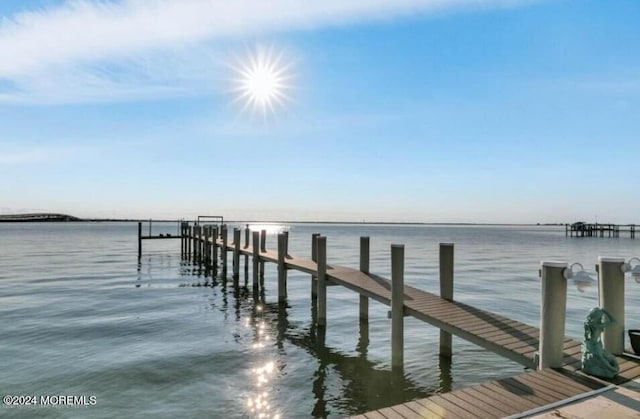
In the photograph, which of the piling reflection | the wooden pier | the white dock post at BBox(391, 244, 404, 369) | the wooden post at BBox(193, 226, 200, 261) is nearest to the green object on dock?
the wooden pier

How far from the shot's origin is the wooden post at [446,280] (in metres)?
8.75

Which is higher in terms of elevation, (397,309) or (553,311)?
(553,311)

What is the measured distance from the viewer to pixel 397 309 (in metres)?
8.23

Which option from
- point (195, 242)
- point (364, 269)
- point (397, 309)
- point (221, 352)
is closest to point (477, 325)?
point (397, 309)

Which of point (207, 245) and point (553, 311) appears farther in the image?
point (207, 245)

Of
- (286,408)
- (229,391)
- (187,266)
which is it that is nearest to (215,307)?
(229,391)

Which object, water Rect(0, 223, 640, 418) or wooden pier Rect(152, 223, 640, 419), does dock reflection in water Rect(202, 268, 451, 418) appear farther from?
wooden pier Rect(152, 223, 640, 419)

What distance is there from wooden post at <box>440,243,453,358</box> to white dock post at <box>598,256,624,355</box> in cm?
333

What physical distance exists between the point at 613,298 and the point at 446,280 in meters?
3.68

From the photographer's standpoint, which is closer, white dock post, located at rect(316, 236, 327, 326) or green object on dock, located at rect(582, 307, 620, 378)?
green object on dock, located at rect(582, 307, 620, 378)

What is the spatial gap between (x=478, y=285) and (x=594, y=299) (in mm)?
4459

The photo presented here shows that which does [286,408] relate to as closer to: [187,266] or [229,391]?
[229,391]

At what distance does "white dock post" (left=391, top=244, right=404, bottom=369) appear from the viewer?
27.0ft

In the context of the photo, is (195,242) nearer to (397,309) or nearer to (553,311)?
(397,309)
